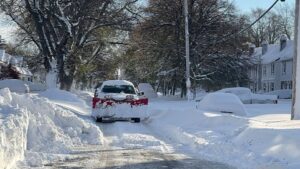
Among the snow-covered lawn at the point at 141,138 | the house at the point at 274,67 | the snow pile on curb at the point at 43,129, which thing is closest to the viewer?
the snow-covered lawn at the point at 141,138

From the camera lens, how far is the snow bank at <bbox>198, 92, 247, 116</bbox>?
25328 millimetres

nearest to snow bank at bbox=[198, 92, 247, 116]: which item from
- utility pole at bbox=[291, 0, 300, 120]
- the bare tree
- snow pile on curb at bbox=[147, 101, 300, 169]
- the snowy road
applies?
snow pile on curb at bbox=[147, 101, 300, 169]

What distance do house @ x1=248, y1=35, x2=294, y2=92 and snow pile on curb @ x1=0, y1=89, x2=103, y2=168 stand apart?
57.6 m

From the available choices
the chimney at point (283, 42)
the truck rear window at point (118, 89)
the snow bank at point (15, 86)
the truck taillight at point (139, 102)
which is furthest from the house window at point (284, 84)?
the truck taillight at point (139, 102)

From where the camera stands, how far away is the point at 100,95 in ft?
72.1

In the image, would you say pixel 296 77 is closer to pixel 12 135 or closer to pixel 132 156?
pixel 132 156

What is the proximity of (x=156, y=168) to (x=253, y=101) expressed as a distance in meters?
35.2

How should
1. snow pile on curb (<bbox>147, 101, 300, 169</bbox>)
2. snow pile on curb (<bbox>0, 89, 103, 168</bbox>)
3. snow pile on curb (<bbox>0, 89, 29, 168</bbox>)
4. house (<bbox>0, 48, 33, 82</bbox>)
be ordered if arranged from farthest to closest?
house (<bbox>0, 48, 33, 82</bbox>) < snow pile on curb (<bbox>0, 89, 103, 168</bbox>) < snow pile on curb (<bbox>147, 101, 300, 169</bbox>) < snow pile on curb (<bbox>0, 89, 29, 168</bbox>)

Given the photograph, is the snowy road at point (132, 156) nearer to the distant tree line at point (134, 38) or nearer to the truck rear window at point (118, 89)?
the truck rear window at point (118, 89)

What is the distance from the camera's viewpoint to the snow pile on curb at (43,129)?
11.5m

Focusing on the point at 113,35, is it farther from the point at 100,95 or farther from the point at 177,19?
the point at 100,95

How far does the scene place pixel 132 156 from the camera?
12.4 metres

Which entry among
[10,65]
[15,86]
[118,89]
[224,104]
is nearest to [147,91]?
[15,86]

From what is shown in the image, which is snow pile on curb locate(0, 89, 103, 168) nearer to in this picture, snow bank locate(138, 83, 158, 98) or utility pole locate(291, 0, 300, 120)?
utility pole locate(291, 0, 300, 120)
